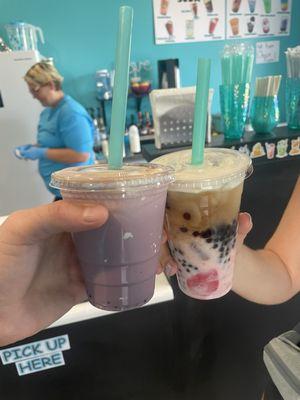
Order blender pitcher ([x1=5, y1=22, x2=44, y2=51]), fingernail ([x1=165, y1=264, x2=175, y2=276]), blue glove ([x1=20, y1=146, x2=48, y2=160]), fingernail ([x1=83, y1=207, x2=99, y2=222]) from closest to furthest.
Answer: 1. fingernail ([x1=83, y1=207, x2=99, y2=222])
2. fingernail ([x1=165, y1=264, x2=175, y2=276])
3. blue glove ([x1=20, y1=146, x2=48, y2=160])
4. blender pitcher ([x1=5, y1=22, x2=44, y2=51])

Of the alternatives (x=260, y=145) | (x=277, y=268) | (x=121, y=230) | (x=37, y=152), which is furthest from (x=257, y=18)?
(x=121, y=230)

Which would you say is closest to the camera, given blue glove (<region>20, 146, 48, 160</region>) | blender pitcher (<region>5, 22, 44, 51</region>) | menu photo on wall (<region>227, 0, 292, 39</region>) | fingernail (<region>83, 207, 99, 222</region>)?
fingernail (<region>83, 207, 99, 222</region>)

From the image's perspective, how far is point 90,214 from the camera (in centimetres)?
49

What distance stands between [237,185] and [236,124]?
84cm

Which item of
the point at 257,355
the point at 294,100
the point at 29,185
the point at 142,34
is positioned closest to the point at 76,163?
the point at 29,185

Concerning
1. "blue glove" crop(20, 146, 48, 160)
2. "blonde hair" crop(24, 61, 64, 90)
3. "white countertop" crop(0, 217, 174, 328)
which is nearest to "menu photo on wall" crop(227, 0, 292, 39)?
"blonde hair" crop(24, 61, 64, 90)

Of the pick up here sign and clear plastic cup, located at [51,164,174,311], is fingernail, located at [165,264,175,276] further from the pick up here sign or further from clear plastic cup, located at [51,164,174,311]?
the pick up here sign

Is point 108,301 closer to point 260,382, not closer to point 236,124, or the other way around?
point 236,124

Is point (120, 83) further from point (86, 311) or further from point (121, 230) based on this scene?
point (86, 311)

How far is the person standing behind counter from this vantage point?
7.22 ft

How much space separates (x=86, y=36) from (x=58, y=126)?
1.69m

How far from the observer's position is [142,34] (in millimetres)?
3643

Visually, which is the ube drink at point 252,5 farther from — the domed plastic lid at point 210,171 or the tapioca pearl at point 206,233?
the tapioca pearl at point 206,233

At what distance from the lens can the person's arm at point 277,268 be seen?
957mm
